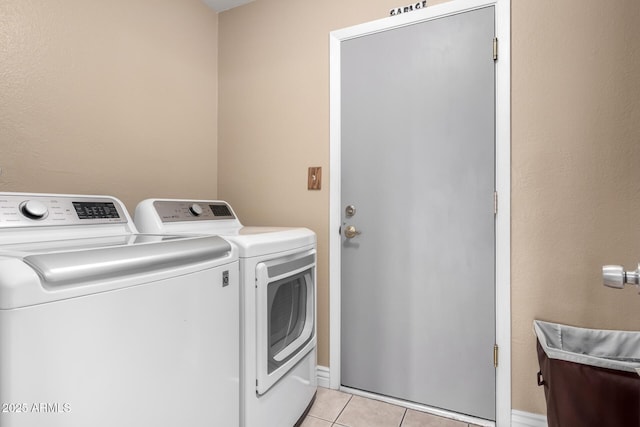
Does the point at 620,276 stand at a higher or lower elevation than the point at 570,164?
lower

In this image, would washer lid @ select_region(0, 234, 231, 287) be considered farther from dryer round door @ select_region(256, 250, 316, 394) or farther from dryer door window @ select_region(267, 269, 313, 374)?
dryer door window @ select_region(267, 269, 313, 374)

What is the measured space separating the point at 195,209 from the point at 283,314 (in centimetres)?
73

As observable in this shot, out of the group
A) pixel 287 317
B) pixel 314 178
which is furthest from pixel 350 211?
pixel 287 317

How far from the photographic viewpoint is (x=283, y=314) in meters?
1.49

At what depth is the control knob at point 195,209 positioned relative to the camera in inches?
65.8

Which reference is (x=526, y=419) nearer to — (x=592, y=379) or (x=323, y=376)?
(x=592, y=379)

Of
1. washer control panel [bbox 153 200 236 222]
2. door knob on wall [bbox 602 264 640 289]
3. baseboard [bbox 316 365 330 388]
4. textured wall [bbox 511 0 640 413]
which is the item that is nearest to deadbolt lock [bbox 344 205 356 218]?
washer control panel [bbox 153 200 236 222]

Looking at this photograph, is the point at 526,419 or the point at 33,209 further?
the point at 526,419

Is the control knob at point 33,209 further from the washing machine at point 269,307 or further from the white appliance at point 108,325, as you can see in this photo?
the washing machine at point 269,307

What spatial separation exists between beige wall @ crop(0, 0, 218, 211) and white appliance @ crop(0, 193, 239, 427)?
0.36 metres

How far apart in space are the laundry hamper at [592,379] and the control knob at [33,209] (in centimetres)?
191

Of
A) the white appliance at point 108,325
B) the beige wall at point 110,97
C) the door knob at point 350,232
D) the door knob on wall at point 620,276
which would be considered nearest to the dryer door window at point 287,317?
the white appliance at point 108,325

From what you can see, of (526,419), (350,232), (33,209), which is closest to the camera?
(33,209)

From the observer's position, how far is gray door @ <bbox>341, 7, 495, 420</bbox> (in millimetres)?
1539
